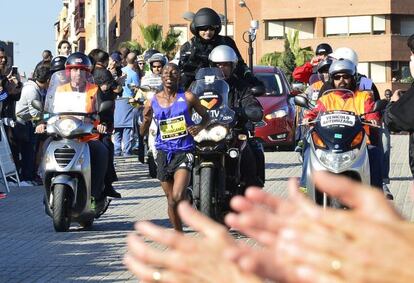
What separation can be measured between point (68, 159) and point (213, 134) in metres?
1.55

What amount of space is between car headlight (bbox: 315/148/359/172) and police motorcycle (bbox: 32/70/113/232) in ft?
7.62

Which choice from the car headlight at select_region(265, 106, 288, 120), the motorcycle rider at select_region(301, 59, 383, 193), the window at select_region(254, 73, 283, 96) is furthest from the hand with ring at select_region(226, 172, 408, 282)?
the window at select_region(254, 73, 283, 96)

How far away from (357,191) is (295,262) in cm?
10

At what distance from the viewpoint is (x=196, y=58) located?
12.7 m

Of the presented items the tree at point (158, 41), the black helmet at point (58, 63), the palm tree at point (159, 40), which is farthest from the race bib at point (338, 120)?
the palm tree at point (159, 40)

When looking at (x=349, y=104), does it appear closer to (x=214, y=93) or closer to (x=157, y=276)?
(x=214, y=93)

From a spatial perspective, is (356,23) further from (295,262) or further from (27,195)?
(295,262)

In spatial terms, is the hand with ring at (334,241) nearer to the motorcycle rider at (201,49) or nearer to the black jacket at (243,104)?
the black jacket at (243,104)

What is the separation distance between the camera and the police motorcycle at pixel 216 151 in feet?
37.2

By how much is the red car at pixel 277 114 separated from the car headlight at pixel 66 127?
12.9 metres

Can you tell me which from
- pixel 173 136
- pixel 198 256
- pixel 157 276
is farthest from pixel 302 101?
pixel 198 256

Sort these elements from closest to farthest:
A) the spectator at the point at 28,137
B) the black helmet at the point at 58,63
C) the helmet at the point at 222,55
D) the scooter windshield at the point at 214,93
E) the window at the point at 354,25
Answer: the scooter windshield at the point at 214,93, the helmet at the point at 222,55, the black helmet at the point at 58,63, the spectator at the point at 28,137, the window at the point at 354,25

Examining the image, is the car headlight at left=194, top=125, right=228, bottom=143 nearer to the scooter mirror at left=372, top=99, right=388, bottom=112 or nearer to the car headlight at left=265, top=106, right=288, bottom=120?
the scooter mirror at left=372, top=99, right=388, bottom=112

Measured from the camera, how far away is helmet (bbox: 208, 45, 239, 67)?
40.2ft
